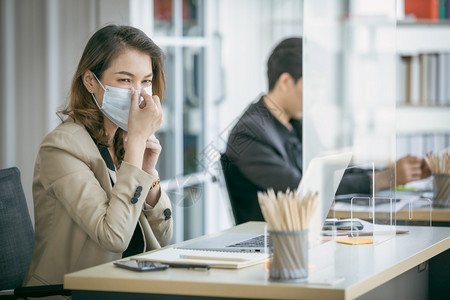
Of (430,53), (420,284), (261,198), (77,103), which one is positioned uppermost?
(430,53)

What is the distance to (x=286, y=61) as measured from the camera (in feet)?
11.9

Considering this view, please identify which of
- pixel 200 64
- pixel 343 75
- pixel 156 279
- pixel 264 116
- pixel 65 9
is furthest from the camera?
pixel 343 75

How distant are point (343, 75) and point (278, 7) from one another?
1091mm

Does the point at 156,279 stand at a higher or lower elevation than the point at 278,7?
lower

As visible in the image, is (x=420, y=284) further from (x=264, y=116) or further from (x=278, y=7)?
(x=278, y=7)

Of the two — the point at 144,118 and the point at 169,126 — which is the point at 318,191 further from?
the point at 169,126

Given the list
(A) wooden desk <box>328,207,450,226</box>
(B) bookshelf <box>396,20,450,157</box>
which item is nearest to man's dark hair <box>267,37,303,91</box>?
(A) wooden desk <box>328,207,450,226</box>

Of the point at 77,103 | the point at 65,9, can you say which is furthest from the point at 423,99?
the point at 77,103

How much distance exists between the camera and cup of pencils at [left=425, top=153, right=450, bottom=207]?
10.1 feet

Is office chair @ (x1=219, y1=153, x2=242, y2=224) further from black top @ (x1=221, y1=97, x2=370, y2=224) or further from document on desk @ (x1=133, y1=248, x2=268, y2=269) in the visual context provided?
document on desk @ (x1=133, y1=248, x2=268, y2=269)

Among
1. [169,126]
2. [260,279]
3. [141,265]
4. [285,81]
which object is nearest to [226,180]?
[285,81]

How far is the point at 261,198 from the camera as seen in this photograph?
167 centimetres

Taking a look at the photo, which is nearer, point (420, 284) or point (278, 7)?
point (420, 284)

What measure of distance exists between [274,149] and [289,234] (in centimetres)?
174
